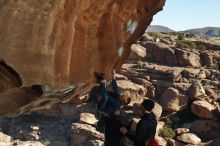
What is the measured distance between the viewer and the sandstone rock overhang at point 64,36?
6.97m

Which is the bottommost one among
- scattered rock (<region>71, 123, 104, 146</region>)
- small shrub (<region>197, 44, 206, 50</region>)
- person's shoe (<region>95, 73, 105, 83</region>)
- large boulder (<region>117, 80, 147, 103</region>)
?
scattered rock (<region>71, 123, 104, 146</region>)

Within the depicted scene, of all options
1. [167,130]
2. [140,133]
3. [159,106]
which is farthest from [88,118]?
[140,133]

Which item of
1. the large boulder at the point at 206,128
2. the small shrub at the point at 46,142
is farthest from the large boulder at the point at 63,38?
the large boulder at the point at 206,128

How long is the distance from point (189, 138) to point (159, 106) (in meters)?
4.38

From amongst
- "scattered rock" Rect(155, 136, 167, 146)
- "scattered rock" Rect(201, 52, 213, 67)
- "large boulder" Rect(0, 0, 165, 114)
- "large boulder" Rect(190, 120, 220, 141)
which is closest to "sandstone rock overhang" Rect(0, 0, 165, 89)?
"large boulder" Rect(0, 0, 165, 114)

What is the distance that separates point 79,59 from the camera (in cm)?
813

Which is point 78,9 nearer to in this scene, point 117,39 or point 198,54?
point 117,39

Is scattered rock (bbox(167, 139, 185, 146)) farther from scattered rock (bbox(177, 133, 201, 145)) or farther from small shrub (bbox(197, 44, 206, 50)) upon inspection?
small shrub (bbox(197, 44, 206, 50))

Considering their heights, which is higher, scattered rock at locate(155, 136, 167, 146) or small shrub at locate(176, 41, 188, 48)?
small shrub at locate(176, 41, 188, 48)

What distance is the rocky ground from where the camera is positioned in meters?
28.4

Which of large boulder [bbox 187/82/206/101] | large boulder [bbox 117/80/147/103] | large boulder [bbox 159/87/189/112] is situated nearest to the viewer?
large boulder [bbox 117/80/147/103]

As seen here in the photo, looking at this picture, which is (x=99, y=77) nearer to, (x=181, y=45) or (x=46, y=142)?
(x=46, y=142)

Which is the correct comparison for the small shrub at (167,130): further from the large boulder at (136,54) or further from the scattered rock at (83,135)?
the large boulder at (136,54)

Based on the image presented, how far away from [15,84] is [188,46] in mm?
34155
